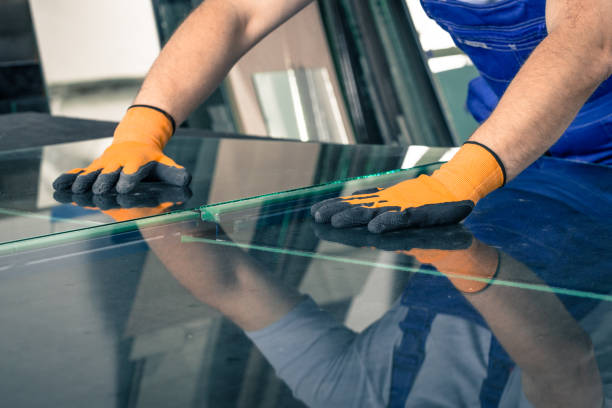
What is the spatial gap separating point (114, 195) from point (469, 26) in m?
1.01

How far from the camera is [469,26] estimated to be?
1.68 m

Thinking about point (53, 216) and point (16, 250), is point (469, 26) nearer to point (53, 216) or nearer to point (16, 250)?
point (53, 216)

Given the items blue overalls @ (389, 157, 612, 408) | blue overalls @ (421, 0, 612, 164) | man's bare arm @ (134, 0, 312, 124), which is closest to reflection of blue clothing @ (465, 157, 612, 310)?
blue overalls @ (389, 157, 612, 408)

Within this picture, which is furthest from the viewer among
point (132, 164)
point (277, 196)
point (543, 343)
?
point (132, 164)

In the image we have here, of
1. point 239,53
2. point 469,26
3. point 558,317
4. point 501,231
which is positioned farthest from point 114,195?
point 469,26

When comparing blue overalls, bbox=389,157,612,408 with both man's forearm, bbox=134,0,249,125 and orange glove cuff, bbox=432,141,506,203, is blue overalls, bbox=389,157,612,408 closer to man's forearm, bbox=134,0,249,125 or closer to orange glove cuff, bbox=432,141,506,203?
orange glove cuff, bbox=432,141,506,203

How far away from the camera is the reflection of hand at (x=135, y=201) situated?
1.01 m

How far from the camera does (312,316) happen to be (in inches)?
23.7

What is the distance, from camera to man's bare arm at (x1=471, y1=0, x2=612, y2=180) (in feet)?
3.43

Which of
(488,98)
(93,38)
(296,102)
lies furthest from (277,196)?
(93,38)

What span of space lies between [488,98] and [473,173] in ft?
3.16

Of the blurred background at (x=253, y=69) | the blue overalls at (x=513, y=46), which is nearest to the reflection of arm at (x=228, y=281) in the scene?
the blue overalls at (x=513, y=46)

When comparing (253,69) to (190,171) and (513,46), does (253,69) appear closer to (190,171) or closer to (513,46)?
(513,46)

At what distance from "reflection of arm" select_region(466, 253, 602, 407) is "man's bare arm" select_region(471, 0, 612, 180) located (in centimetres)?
41
